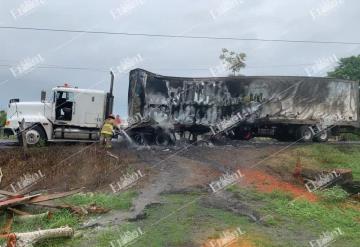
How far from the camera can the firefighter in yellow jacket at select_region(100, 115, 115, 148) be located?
19250 millimetres

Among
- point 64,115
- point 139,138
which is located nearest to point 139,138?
point 139,138

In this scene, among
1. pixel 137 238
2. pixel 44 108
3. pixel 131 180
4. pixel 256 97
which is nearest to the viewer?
pixel 137 238

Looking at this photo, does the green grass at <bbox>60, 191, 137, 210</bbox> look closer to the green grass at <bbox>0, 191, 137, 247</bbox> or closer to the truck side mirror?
the green grass at <bbox>0, 191, 137, 247</bbox>

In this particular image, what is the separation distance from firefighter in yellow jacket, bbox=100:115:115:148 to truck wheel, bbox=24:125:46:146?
2.63 meters

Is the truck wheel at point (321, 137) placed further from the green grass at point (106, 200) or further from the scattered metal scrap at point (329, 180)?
the green grass at point (106, 200)

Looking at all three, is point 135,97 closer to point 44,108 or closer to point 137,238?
point 44,108

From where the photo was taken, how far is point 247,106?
22609 millimetres

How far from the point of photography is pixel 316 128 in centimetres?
2314

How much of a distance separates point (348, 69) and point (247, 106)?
26712mm

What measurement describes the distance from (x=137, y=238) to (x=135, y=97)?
12677mm

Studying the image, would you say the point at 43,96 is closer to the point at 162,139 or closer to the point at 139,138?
the point at 139,138

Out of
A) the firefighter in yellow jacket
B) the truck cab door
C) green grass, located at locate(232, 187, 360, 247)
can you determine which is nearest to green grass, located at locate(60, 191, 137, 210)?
green grass, located at locate(232, 187, 360, 247)

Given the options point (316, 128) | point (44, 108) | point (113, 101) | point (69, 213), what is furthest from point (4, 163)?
point (316, 128)

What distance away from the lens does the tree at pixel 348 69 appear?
44.8m
